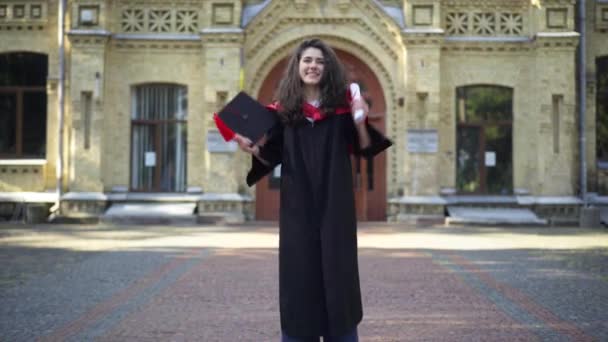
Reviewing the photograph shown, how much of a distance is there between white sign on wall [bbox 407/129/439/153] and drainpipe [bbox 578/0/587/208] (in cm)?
437

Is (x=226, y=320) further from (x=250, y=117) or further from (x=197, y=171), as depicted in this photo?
(x=197, y=171)

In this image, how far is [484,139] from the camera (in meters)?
19.9

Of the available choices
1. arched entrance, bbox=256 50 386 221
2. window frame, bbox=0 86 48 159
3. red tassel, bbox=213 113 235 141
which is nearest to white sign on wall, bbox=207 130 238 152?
arched entrance, bbox=256 50 386 221

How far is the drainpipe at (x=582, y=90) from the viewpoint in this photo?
19250mm

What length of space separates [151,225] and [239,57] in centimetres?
545

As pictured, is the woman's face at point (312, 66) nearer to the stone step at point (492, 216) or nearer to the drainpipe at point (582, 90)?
the stone step at point (492, 216)

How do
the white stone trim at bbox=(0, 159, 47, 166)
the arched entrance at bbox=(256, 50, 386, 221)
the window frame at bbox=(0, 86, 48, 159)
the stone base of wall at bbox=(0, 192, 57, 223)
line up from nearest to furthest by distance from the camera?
1. the stone base of wall at bbox=(0, 192, 57, 223)
2. the white stone trim at bbox=(0, 159, 47, 166)
3. the arched entrance at bbox=(256, 50, 386, 221)
4. the window frame at bbox=(0, 86, 48, 159)

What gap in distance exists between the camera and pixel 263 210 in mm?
20094

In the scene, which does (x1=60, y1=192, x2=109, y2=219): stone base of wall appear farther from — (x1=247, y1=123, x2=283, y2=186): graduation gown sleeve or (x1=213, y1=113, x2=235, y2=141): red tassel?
(x1=213, y1=113, x2=235, y2=141): red tassel

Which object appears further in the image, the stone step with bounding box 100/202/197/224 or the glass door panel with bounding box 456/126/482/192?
the glass door panel with bounding box 456/126/482/192

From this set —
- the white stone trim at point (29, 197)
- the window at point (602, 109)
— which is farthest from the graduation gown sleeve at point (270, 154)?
the window at point (602, 109)

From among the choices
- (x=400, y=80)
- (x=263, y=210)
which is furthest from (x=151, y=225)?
(x=400, y=80)

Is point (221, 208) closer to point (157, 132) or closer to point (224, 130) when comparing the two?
point (157, 132)

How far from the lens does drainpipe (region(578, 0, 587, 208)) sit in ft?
63.2
